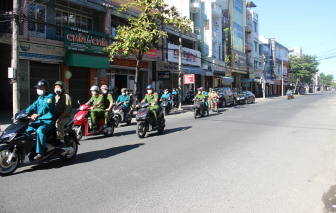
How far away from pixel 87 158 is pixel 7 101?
12828mm

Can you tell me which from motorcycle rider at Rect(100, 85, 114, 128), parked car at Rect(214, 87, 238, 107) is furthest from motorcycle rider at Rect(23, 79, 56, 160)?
parked car at Rect(214, 87, 238, 107)

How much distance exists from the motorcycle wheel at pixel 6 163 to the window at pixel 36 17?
40.9ft

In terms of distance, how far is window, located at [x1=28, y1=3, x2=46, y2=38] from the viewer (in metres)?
15.2

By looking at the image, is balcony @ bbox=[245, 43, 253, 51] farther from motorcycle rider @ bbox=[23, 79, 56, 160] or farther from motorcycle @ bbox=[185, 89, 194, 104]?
motorcycle rider @ bbox=[23, 79, 56, 160]

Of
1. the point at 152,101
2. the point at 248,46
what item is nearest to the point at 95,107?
the point at 152,101

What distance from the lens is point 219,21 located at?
38531mm

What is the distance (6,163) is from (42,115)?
109 cm

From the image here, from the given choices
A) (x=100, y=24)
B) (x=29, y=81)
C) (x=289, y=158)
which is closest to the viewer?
(x=289, y=158)

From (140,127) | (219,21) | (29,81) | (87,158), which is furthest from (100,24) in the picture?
(219,21)

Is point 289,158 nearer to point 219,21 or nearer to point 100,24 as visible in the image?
point 100,24

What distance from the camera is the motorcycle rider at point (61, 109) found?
5.57m

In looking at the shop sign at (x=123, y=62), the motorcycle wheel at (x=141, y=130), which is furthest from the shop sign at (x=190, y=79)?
the motorcycle wheel at (x=141, y=130)

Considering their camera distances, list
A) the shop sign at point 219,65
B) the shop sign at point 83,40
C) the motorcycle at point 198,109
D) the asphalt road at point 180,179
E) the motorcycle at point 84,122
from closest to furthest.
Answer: the asphalt road at point 180,179, the motorcycle at point 84,122, the motorcycle at point 198,109, the shop sign at point 83,40, the shop sign at point 219,65

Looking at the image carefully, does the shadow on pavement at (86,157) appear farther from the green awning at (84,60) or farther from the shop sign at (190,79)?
the shop sign at (190,79)
